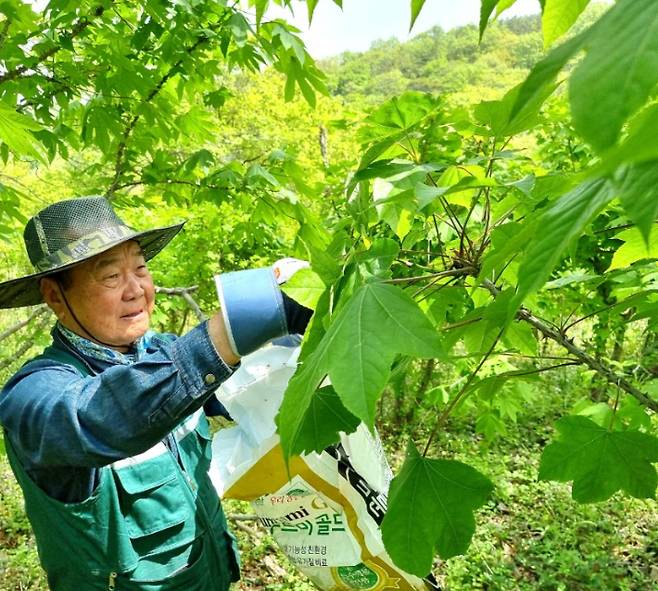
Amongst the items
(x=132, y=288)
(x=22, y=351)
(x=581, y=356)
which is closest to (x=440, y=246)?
(x=581, y=356)

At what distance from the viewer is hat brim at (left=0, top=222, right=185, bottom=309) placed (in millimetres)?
1318

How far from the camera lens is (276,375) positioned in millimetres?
1356

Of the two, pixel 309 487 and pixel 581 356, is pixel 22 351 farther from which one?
pixel 581 356

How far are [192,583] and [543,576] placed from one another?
6.51 feet

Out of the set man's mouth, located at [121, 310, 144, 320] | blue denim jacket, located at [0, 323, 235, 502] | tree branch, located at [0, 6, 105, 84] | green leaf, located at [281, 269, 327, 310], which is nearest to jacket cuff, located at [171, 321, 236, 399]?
blue denim jacket, located at [0, 323, 235, 502]

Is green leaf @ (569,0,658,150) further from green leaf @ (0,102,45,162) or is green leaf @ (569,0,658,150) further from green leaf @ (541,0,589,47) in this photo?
green leaf @ (0,102,45,162)

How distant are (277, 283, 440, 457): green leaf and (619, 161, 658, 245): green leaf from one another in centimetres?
26

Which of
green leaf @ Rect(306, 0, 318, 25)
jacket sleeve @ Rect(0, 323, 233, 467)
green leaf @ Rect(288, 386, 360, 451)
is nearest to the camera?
green leaf @ Rect(306, 0, 318, 25)

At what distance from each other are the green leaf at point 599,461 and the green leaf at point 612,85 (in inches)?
30.4

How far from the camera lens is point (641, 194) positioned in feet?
1.13

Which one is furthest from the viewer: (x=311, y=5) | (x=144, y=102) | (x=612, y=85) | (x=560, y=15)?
(x=144, y=102)

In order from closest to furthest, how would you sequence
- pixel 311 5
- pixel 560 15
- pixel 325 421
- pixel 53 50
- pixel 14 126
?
pixel 560 15, pixel 311 5, pixel 325 421, pixel 14 126, pixel 53 50

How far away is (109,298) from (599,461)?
1102 mm

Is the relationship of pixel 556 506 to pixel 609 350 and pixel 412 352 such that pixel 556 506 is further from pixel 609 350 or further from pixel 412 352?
pixel 412 352
